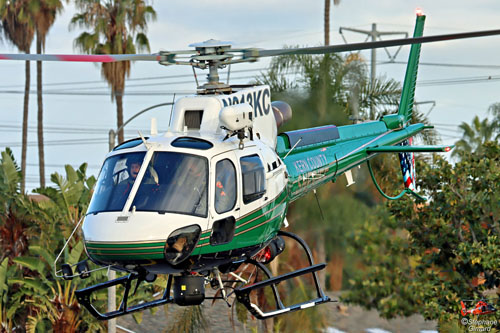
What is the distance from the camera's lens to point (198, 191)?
12414mm

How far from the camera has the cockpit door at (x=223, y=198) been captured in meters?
12.6

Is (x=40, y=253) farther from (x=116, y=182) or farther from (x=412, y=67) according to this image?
(x=116, y=182)

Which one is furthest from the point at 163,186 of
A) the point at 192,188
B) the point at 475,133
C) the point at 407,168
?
the point at 475,133

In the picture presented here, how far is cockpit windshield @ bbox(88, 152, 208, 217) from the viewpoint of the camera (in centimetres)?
1217

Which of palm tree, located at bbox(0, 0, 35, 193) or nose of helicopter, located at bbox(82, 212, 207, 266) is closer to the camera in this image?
nose of helicopter, located at bbox(82, 212, 207, 266)

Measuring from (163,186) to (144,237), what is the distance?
77 cm

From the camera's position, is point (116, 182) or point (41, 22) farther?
point (41, 22)

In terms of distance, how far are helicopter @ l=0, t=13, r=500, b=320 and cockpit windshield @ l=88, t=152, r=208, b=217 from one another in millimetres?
14

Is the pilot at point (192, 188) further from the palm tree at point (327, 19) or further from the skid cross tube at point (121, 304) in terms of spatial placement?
the palm tree at point (327, 19)

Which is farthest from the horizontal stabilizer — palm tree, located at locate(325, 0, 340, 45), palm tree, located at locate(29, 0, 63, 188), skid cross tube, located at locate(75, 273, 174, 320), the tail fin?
palm tree, located at locate(29, 0, 63, 188)

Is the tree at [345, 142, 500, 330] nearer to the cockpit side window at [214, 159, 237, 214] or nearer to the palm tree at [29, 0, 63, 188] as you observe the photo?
the cockpit side window at [214, 159, 237, 214]

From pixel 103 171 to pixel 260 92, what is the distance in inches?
135

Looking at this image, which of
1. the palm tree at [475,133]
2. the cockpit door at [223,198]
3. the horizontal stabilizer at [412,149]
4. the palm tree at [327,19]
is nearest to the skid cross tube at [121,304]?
the cockpit door at [223,198]

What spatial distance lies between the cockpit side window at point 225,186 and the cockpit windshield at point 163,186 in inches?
9.2
